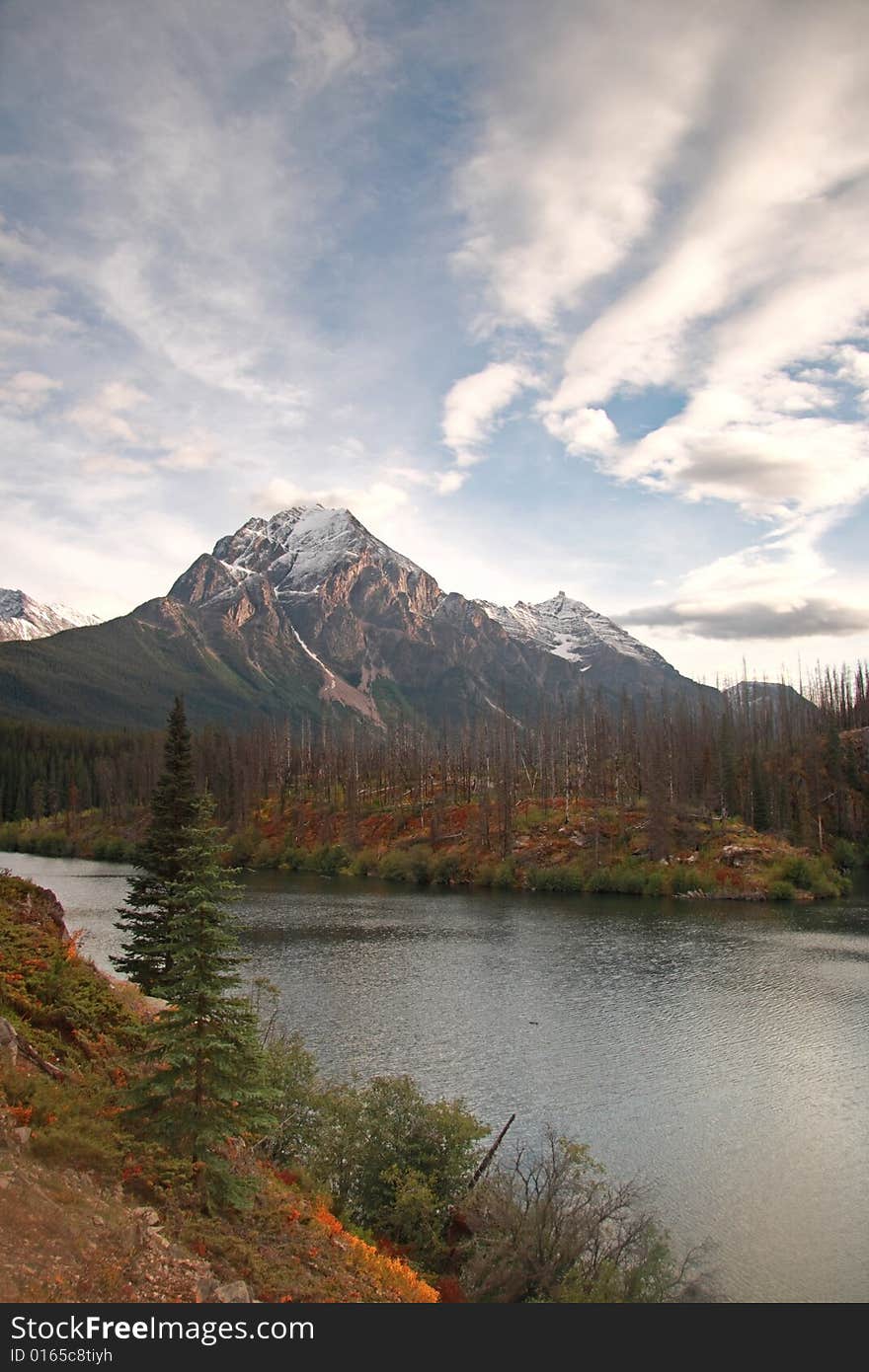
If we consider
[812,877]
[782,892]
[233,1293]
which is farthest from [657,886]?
Result: [233,1293]

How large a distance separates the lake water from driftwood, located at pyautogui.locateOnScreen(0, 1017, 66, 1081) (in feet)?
56.7

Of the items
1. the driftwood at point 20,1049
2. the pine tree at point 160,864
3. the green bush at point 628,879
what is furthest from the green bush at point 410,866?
the driftwood at point 20,1049

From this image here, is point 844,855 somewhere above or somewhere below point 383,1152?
above

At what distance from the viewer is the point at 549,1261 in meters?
18.9

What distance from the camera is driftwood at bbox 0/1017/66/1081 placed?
17.8 meters

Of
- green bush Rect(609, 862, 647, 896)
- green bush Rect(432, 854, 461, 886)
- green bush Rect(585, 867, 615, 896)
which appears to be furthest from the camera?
green bush Rect(432, 854, 461, 886)

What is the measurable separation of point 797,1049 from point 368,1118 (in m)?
27.6

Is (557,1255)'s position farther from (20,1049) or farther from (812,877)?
(812,877)

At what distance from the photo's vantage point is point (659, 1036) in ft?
142

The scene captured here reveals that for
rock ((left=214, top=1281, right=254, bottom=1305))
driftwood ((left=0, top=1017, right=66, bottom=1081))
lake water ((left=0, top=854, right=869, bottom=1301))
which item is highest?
driftwood ((left=0, top=1017, right=66, bottom=1081))

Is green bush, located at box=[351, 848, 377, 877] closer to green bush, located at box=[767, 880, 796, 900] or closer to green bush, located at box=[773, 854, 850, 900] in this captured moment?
green bush, located at box=[767, 880, 796, 900]

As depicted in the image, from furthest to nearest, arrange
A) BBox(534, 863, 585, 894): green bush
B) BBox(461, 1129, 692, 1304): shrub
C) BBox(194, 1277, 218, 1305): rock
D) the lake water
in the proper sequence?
1. BBox(534, 863, 585, 894): green bush
2. the lake water
3. BBox(461, 1129, 692, 1304): shrub
4. BBox(194, 1277, 218, 1305): rock

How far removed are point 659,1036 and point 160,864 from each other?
26.9m

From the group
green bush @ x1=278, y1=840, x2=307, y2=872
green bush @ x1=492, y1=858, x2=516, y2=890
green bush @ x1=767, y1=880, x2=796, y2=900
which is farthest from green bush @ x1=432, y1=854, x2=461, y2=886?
green bush @ x1=767, y1=880, x2=796, y2=900
